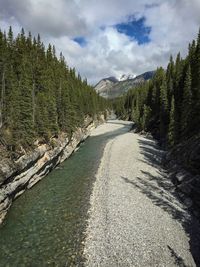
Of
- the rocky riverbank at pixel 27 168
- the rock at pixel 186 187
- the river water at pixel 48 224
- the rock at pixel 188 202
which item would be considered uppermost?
the rocky riverbank at pixel 27 168

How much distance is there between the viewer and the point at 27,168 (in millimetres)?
26672

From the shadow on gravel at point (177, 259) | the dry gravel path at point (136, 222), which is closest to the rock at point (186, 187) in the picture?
the dry gravel path at point (136, 222)

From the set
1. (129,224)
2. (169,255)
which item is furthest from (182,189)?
(169,255)

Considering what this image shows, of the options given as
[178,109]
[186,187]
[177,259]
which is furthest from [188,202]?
[178,109]

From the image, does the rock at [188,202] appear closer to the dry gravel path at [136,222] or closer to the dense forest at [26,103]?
the dry gravel path at [136,222]

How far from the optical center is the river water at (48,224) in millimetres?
16141

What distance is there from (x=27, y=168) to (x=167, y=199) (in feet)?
52.2

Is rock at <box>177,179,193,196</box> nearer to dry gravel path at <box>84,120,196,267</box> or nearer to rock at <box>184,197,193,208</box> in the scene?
rock at <box>184,197,193,208</box>

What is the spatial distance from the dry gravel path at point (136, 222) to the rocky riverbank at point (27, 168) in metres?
7.62

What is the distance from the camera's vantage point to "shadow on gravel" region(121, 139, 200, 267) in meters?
17.9

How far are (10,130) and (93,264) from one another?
17025 millimetres

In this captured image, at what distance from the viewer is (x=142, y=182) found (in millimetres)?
29453

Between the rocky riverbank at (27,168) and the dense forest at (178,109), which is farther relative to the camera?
the dense forest at (178,109)

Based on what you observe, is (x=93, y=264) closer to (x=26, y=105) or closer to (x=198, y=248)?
(x=198, y=248)
